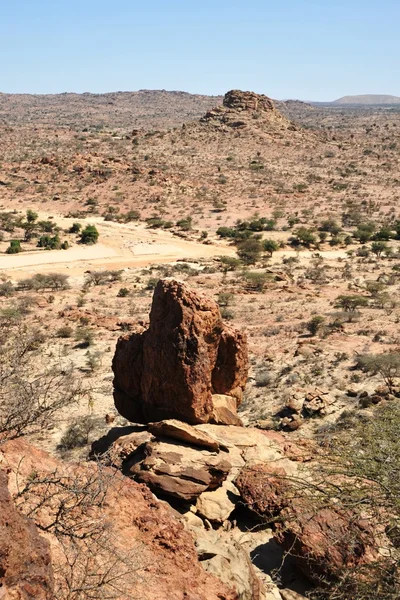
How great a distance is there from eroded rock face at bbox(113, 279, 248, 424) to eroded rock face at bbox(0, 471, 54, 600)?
4948 millimetres

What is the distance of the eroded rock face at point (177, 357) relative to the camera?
31.0ft

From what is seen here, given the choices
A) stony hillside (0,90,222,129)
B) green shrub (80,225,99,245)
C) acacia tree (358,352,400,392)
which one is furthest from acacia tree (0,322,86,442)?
stony hillside (0,90,222,129)

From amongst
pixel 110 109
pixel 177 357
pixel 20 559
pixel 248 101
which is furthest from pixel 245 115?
pixel 110 109

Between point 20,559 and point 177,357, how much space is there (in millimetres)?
5336

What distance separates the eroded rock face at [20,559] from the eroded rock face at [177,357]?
16.2 feet

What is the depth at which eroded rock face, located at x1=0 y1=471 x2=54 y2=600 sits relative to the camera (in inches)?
163

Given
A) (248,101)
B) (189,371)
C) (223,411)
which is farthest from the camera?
(248,101)

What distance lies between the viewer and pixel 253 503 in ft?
26.5

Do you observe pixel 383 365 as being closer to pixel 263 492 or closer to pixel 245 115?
pixel 263 492

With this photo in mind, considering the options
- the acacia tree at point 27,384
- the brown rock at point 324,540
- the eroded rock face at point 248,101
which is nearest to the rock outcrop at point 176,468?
the brown rock at point 324,540

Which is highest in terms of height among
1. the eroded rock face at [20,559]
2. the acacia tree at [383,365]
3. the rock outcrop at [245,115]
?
the rock outcrop at [245,115]

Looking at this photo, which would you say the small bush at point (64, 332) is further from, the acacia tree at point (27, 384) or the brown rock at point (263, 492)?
the brown rock at point (263, 492)

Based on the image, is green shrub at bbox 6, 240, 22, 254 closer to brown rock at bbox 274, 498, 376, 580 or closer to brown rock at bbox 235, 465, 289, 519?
brown rock at bbox 235, 465, 289, 519

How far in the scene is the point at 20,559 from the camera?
4.30 metres
